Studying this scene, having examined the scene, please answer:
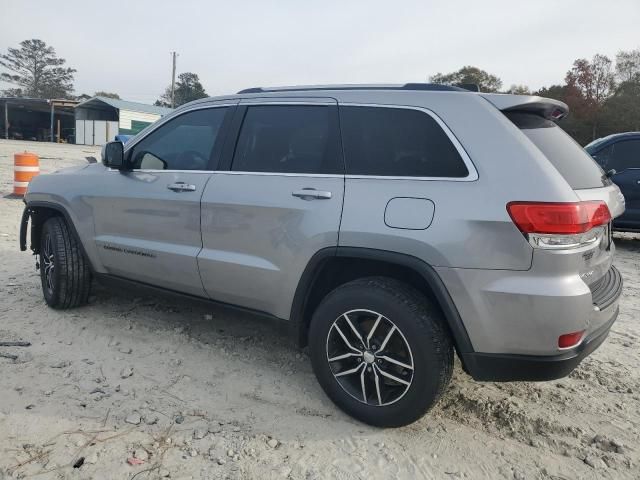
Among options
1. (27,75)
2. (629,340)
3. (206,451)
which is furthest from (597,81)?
(27,75)

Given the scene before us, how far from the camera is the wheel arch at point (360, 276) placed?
2.51 metres

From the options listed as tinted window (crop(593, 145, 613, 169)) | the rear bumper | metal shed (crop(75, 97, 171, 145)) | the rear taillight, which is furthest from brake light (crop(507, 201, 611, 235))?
metal shed (crop(75, 97, 171, 145))

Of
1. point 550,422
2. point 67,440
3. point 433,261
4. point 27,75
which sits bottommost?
point 67,440

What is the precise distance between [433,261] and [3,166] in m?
17.3

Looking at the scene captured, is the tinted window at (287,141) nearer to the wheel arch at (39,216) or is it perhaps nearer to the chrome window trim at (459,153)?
the chrome window trim at (459,153)

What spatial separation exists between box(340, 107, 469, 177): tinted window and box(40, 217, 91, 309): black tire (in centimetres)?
265

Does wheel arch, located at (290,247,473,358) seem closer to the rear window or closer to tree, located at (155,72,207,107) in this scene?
the rear window

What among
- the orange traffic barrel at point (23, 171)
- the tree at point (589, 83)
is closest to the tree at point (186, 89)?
the tree at point (589, 83)

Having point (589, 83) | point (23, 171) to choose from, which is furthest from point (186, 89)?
point (23, 171)

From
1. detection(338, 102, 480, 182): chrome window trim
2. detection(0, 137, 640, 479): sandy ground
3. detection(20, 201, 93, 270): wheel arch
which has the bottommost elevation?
detection(0, 137, 640, 479): sandy ground

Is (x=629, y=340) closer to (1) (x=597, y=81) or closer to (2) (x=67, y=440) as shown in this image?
(2) (x=67, y=440)

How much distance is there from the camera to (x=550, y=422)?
2914 mm

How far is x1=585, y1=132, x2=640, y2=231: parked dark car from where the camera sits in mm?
7961

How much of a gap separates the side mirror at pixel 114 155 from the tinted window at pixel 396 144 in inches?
73.4
